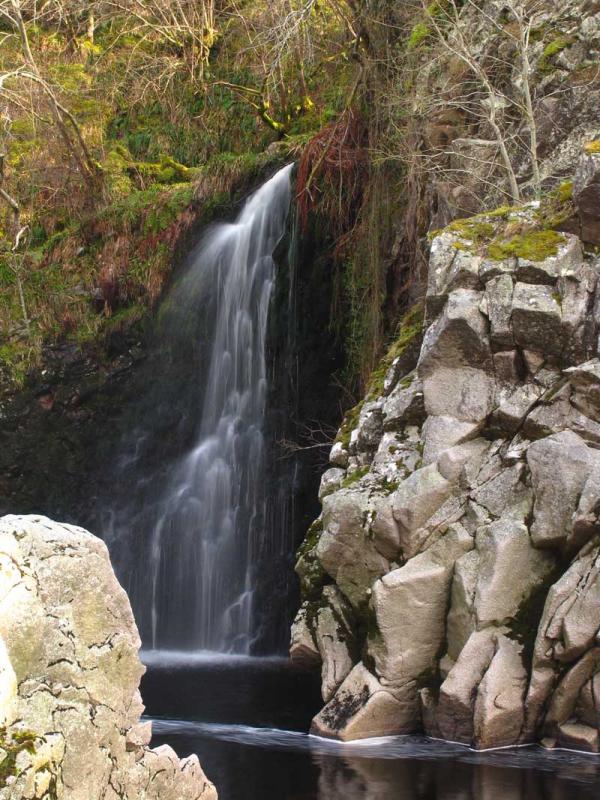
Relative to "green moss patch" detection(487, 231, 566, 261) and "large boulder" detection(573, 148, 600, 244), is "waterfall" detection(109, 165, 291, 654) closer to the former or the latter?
"green moss patch" detection(487, 231, 566, 261)

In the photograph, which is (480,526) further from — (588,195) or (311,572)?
(588,195)

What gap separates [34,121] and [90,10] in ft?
11.9

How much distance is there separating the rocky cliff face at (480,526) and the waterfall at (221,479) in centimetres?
480

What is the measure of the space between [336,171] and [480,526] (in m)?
8.27

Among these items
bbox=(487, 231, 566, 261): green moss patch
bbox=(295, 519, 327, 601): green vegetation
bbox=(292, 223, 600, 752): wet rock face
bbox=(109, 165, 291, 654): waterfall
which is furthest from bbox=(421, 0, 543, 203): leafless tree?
bbox=(295, 519, 327, 601): green vegetation

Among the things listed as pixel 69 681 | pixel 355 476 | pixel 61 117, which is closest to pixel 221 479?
pixel 355 476

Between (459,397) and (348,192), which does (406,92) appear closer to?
(348,192)

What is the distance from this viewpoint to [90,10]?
75.4 ft

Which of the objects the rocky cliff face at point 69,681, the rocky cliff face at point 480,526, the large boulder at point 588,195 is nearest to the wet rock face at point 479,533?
the rocky cliff face at point 480,526

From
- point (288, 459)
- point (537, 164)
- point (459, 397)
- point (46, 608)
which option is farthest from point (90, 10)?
point (46, 608)

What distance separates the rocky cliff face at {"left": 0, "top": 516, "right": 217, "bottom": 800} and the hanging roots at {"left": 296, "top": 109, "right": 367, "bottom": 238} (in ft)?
35.5

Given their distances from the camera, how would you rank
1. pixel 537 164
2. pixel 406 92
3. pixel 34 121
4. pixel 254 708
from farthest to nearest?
1. pixel 34 121
2. pixel 406 92
3. pixel 537 164
4. pixel 254 708

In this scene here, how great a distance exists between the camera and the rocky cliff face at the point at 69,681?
4.33m

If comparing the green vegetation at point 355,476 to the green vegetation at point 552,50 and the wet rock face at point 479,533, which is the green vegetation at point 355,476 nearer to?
the wet rock face at point 479,533
